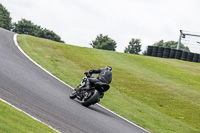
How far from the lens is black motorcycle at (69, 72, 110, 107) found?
12242 millimetres

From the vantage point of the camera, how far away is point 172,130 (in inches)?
523

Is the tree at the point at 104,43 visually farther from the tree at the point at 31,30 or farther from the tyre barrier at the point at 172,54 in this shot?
the tyre barrier at the point at 172,54

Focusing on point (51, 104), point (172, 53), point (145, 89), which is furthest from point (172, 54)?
point (51, 104)

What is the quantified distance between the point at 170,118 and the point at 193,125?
1.02 meters

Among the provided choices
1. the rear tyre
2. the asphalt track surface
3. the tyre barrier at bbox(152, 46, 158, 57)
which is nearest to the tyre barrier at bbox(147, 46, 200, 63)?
the tyre barrier at bbox(152, 46, 158, 57)

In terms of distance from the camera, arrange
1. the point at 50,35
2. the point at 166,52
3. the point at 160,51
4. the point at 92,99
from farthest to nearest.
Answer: the point at 50,35, the point at 160,51, the point at 166,52, the point at 92,99

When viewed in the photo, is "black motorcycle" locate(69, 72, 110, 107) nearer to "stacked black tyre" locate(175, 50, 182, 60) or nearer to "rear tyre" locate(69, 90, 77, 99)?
"rear tyre" locate(69, 90, 77, 99)

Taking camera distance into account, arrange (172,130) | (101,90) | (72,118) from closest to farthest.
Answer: (72,118) → (101,90) → (172,130)

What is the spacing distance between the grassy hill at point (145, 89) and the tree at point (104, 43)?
3290 inches

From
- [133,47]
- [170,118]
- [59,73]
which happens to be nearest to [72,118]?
[170,118]

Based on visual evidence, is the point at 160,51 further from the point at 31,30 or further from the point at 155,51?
the point at 31,30

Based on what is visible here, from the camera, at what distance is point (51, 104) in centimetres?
1082

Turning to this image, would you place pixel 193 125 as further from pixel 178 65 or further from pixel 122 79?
pixel 178 65

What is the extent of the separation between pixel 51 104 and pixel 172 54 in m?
26.5
